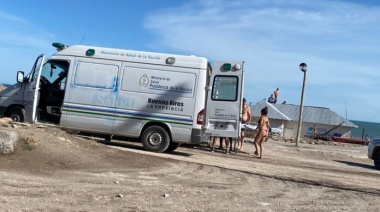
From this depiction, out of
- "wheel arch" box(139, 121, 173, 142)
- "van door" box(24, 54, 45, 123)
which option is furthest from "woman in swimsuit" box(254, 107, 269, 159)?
"van door" box(24, 54, 45, 123)

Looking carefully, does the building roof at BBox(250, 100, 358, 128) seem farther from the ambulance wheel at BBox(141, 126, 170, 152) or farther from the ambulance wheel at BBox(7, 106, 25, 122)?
the ambulance wheel at BBox(7, 106, 25, 122)

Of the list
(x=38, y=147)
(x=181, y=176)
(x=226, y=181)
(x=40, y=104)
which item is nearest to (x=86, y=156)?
(x=38, y=147)

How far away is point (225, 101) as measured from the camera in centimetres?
1369

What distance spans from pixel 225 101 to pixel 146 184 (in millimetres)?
6116

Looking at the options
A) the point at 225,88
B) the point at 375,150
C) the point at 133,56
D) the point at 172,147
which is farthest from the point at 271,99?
the point at 133,56

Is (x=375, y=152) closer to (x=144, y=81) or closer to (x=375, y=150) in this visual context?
(x=375, y=150)

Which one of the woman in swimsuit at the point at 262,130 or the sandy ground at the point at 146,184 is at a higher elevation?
the woman in swimsuit at the point at 262,130

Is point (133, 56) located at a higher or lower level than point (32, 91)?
higher

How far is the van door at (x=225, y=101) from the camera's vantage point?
13.6m

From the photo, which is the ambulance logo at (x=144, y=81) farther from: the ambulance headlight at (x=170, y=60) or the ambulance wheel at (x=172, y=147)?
the ambulance wheel at (x=172, y=147)

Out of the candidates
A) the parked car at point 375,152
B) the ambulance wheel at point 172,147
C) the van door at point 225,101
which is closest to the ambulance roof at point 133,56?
the van door at point 225,101

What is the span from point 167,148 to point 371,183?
5573 mm

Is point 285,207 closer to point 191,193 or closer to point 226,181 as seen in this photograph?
point 191,193

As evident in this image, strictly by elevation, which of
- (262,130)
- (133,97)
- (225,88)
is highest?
(225,88)
